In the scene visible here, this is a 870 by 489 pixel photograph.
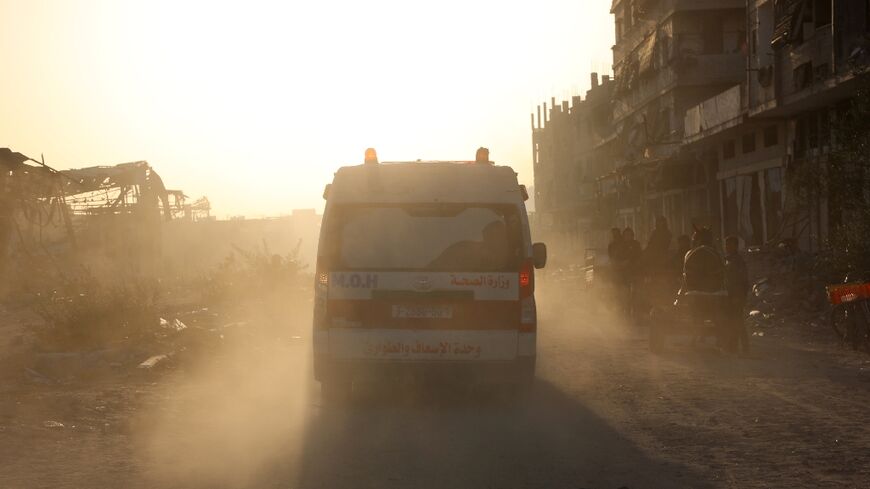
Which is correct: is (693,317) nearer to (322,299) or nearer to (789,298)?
(322,299)

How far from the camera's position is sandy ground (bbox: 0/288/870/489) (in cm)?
714

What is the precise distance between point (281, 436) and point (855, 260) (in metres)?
12.1

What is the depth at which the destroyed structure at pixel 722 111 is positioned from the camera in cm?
2787

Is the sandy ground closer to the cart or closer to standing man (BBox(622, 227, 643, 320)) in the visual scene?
the cart

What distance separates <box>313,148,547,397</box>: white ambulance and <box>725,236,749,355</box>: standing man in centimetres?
544

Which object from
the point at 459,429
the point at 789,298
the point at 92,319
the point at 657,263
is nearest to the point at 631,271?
the point at 657,263

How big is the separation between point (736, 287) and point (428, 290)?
640 centimetres

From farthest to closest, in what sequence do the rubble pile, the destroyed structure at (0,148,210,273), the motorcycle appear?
the destroyed structure at (0,148,210,273)
the rubble pile
the motorcycle

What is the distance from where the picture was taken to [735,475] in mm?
7016

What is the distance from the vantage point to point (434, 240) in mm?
10266

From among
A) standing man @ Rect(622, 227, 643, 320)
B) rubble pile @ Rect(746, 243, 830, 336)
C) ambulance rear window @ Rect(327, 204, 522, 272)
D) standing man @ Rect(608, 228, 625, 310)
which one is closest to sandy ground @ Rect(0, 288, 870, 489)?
ambulance rear window @ Rect(327, 204, 522, 272)

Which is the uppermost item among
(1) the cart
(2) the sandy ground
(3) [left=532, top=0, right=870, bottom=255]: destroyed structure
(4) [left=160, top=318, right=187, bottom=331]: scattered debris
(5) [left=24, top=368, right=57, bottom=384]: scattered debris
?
(3) [left=532, top=0, right=870, bottom=255]: destroyed structure

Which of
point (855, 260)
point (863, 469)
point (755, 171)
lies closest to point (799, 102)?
point (755, 171)

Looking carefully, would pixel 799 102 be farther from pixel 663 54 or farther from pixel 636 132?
pixel 636 132
